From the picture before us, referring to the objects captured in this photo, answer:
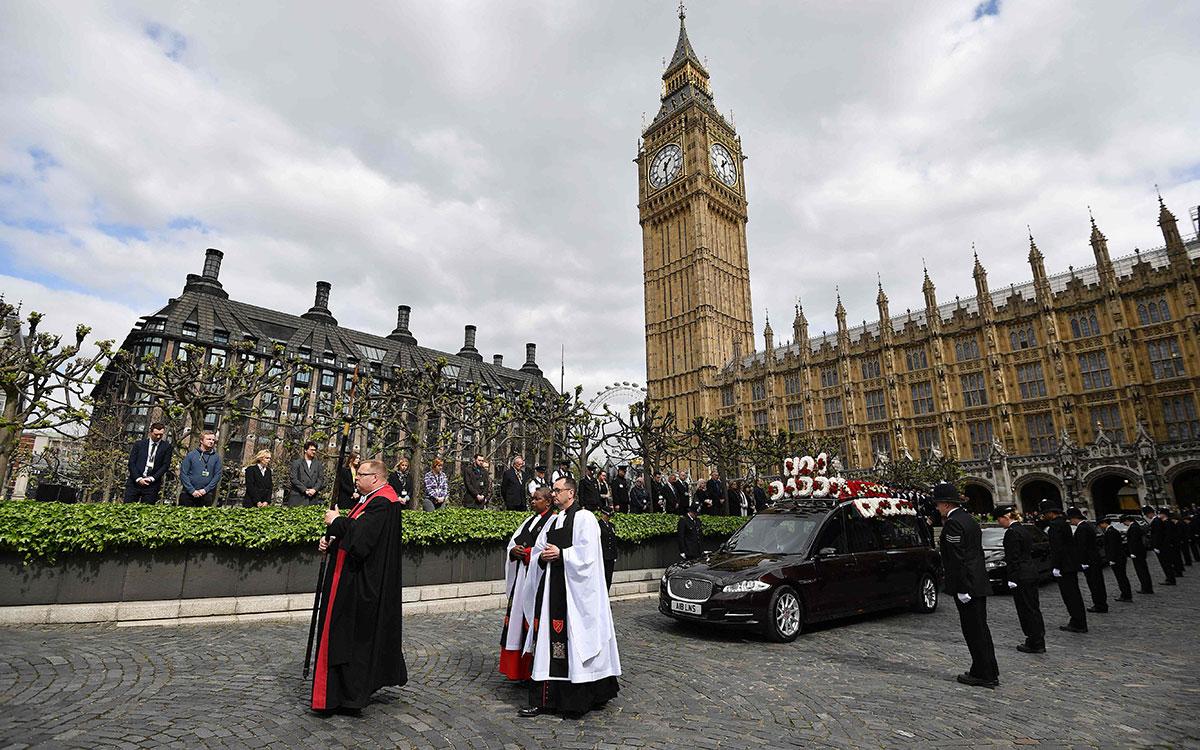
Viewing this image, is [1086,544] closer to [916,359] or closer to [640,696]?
[640,696]

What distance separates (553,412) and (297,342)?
186 ft

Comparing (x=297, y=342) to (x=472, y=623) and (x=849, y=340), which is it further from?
(x=472, y=623)

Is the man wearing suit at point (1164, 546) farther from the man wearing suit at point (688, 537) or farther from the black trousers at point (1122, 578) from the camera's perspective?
the man wearing suit at point (688, 537)

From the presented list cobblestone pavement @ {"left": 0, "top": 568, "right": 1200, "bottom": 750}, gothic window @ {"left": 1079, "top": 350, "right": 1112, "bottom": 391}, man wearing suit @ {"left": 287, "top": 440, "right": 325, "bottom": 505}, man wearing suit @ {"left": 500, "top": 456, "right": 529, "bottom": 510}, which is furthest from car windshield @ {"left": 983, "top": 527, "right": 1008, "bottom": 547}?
gothic window @ {"left": 1079, "top": 350, "right": 1112, "bottom": 391}

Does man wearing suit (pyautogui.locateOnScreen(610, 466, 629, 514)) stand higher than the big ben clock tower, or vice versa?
the big ben clock tower

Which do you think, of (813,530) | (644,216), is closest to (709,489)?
(813,530)

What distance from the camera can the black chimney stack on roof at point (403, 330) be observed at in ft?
258

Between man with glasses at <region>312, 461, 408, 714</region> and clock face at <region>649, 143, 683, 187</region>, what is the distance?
66379 millimetres

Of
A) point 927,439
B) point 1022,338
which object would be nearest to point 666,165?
point 1022,338

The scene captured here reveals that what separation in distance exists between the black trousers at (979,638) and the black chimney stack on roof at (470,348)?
271 ft

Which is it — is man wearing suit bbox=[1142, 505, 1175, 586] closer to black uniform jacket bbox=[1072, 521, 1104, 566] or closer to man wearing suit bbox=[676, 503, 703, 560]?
black uniform jacket bbox=[1072, 521, 1104, 566]

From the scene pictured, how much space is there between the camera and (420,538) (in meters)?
9.49

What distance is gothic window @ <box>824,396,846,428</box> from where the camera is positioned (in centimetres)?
4691

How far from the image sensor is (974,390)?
39438mm
